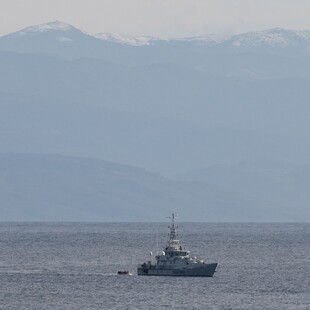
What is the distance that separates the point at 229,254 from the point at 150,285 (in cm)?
5247

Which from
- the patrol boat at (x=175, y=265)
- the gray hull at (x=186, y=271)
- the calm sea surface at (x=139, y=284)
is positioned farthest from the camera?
the patrol boat at (x=175, y=265)

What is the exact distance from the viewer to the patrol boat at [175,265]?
5561 inches

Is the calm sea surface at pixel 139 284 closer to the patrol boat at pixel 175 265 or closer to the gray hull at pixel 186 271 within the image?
the gray hull at pixel 186 271

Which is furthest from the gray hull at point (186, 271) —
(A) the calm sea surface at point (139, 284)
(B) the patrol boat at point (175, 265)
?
(A) the calm sea surface at point (139, 284)

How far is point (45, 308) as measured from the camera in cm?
11419

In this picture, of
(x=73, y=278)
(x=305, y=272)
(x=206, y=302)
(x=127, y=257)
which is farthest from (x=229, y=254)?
(x=206, y=302)

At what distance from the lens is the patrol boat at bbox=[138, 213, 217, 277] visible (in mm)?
141250

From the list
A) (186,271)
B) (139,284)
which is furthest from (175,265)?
(139,284)

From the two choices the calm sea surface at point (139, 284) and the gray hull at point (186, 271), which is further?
the gray hull at point (186, 271)

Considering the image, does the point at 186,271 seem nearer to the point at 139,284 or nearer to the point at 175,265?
the point at 175,265

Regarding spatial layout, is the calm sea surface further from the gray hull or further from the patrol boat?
the patrol boat

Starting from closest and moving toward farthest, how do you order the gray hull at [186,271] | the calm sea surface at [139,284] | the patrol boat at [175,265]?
the calm sea surface at [139,284]
the gray hull at [186,271]
the patrol boat at [175,265]

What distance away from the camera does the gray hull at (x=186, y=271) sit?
463 ft

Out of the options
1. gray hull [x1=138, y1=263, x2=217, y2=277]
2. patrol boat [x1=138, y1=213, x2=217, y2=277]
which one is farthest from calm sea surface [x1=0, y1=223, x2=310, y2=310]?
patrol boat [x1=138, y1=213, x2=217, y2=277]
